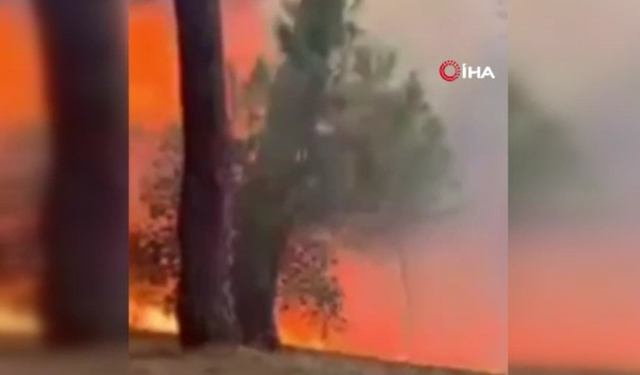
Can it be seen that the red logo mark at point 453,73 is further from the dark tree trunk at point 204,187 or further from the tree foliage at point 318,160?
the dark tree trunk at point 204,187

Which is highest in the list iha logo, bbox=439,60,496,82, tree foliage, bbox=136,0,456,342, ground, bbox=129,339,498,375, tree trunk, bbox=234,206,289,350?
iha logo, bbox=439,60,496,82

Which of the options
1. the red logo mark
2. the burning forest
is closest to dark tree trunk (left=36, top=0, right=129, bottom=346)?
the burning forest

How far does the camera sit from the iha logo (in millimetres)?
1170

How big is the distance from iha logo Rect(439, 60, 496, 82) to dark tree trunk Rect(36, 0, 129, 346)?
42 cm

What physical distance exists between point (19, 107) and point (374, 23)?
48 centimetres

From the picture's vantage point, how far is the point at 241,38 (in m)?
1.19

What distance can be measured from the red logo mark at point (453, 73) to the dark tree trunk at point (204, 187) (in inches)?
11.2

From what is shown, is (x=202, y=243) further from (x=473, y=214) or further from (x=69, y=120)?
(x=473, y=214)

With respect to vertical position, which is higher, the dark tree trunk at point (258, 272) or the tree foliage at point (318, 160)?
the tree foliage at point (318, 160)

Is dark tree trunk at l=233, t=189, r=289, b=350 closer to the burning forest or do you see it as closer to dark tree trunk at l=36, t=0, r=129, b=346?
the burning forest

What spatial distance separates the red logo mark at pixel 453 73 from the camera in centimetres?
117

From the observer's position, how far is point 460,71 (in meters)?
1.17

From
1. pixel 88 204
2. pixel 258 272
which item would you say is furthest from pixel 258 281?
pixel 88 204

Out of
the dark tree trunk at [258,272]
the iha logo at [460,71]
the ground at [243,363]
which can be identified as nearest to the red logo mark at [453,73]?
the iha logo at [460,71]
